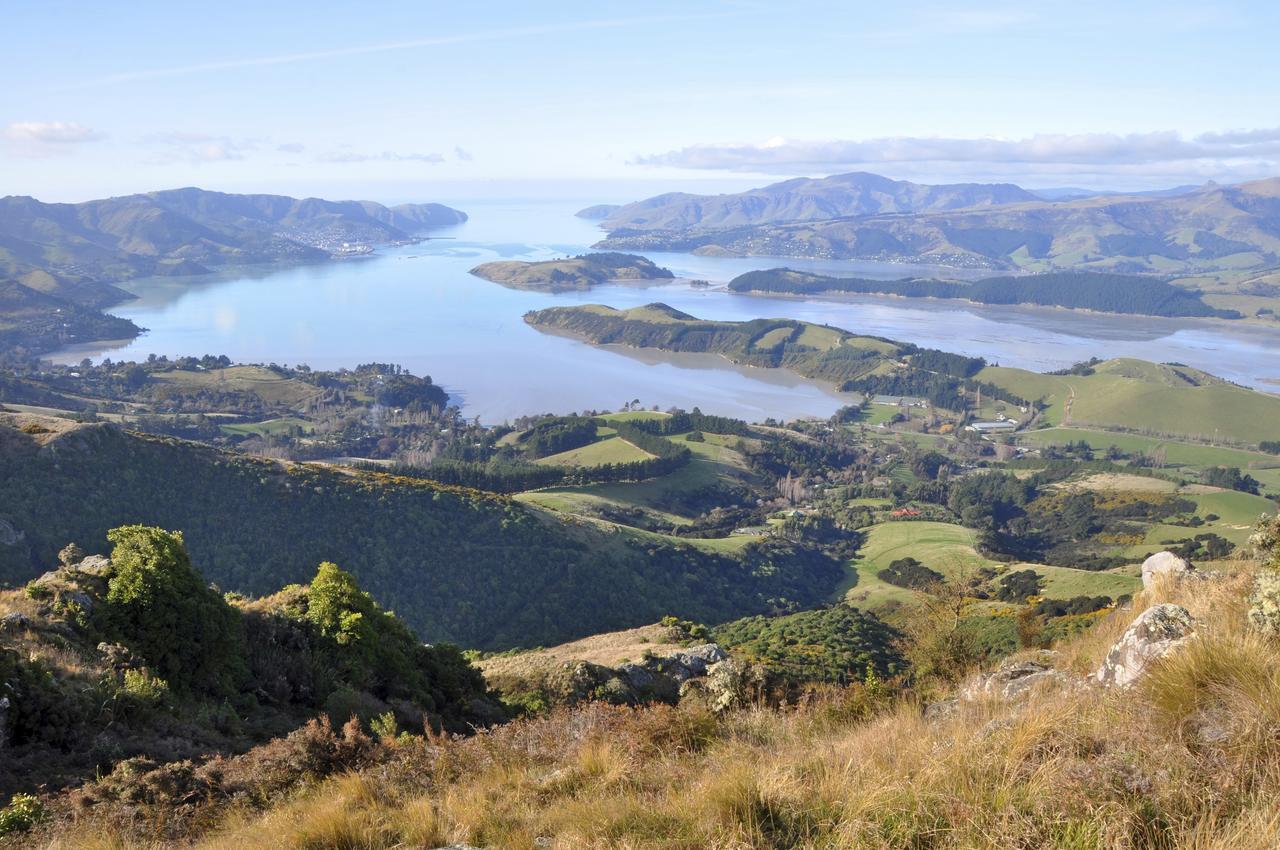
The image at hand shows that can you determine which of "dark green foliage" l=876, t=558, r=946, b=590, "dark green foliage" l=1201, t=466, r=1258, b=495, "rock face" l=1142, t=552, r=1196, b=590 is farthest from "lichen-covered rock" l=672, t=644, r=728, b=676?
"dark green foliage" l=1201, t=466, r=1258, b=495

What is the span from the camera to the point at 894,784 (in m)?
4.48

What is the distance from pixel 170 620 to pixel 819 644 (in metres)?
19.8

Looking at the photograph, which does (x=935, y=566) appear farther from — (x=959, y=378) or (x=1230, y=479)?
(x=959, y=378)

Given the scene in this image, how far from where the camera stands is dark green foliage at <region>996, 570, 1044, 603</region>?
138ft

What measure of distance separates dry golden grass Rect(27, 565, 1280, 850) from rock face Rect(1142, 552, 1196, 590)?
4884mm

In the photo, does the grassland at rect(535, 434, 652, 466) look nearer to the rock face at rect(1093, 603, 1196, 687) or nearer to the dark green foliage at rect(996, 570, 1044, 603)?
the dark green foliage at rect(996, 570, 1044, 603)

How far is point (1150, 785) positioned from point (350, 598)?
1258 centimetres

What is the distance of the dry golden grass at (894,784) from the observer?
4020 mm

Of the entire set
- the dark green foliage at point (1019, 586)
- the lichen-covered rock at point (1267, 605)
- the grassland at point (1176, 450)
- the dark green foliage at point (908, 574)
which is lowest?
the grassland at point (1176, 450)

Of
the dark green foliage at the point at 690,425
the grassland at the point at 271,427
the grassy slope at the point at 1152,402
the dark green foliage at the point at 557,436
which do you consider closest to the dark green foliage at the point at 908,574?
the dark green foliage at the point at 557,436

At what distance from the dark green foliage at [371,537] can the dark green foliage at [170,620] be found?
22.2m

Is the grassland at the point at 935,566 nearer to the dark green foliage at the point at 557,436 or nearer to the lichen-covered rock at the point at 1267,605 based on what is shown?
the lichen-covered rock at the point at 1267,605

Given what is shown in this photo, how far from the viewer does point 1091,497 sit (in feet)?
263

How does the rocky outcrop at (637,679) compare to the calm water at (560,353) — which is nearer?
the rocky outcrop at (637,679)
